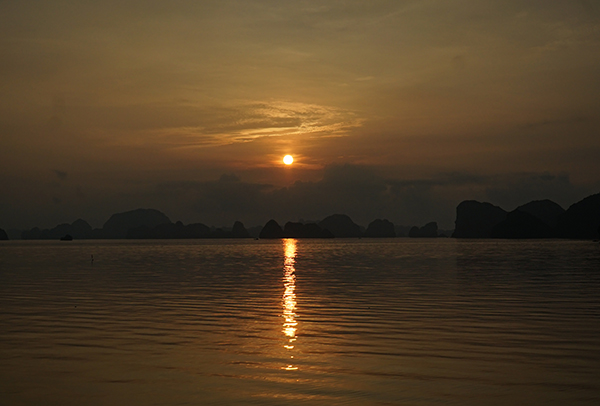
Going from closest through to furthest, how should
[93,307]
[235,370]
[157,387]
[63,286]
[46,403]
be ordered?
[46,403] → [157,387] → [235,370] → [93,307] → [63,286]

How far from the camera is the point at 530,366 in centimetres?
1872

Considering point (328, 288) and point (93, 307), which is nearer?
point (93, 307)

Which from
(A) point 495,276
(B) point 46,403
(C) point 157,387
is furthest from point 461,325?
(A) point 495,276

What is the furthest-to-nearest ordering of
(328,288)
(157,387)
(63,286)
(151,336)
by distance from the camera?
(63,286) → (328,288) → (151,336) → (157,387)

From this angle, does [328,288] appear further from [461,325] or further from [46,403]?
[46,403]

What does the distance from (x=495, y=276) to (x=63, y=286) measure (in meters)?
41.5

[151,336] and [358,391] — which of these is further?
[151,336]

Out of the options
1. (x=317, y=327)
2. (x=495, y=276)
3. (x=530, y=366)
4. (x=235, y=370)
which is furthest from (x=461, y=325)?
(x=495, y=276)

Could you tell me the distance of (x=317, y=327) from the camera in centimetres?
2741

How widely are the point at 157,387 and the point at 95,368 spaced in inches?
142

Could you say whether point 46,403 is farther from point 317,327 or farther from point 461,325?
point 461,325

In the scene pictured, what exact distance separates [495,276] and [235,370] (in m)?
47.3

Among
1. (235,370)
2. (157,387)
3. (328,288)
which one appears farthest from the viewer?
(328,288)

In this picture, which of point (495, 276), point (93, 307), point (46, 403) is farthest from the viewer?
point (495, 276)
